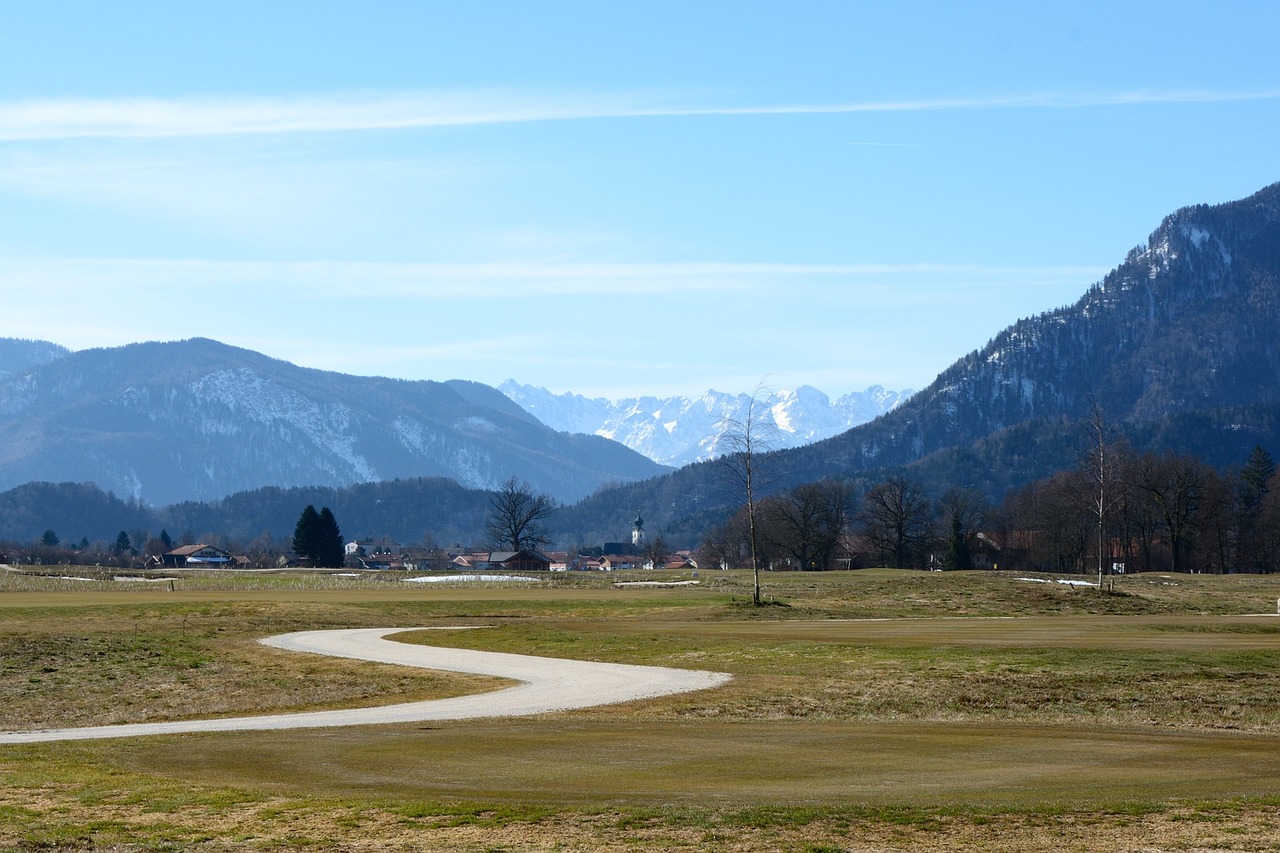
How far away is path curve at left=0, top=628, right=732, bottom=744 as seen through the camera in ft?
95.8

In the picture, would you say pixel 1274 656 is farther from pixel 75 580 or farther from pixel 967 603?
pixel 75 580

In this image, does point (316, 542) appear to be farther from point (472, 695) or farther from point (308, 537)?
point (472, 695)

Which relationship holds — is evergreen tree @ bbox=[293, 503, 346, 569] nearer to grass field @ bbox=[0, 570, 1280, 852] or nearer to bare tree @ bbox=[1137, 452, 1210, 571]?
bare tree @ bbox=[1137, 452, 1210, 571]

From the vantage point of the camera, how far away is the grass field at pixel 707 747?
57.0 feet

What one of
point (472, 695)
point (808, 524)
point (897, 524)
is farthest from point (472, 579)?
point (472, 695)

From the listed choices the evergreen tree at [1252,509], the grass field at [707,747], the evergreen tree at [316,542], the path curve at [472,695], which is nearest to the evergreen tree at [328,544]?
the evergreen tree at [316,542]

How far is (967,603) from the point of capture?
70.4 metres

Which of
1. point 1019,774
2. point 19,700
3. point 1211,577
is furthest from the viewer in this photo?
point 1211,577

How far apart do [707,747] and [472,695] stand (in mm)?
11131

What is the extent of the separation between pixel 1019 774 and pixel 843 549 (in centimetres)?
14529

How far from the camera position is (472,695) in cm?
3453

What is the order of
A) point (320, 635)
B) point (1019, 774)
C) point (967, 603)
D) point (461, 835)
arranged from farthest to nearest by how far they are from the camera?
point (967, 603) < point (320, 635) < point (1019, 774) < point (461, 835)

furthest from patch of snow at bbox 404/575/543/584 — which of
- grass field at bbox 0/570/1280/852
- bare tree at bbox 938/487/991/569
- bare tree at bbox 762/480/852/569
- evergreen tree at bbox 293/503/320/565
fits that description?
grass field at bbox 0/570/1280/852

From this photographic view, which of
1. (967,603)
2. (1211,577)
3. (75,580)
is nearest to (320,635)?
(967,603)
